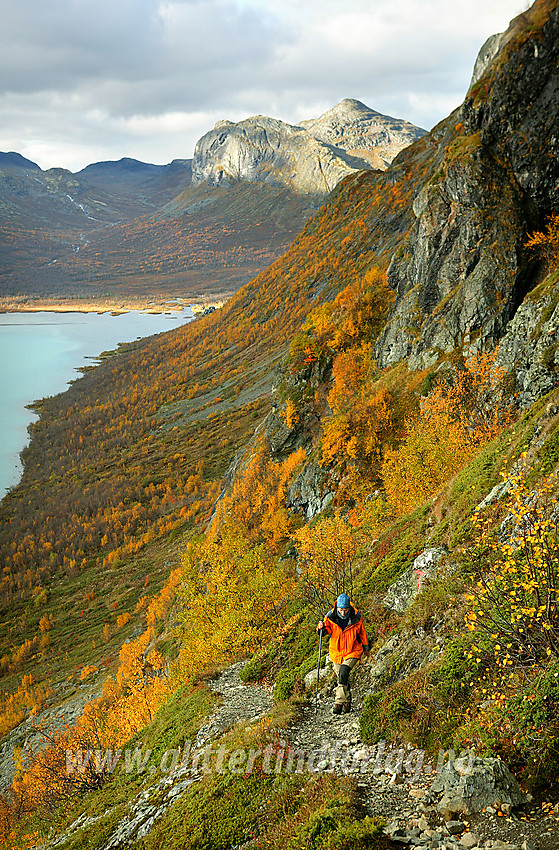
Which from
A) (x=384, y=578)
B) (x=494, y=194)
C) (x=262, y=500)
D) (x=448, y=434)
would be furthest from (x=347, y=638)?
(x=262, y=500)

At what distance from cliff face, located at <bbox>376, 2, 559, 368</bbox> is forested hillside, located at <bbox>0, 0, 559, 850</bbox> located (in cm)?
16

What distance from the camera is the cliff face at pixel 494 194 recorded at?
30031 millimetres

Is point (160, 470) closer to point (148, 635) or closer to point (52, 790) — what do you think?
point (148, 635)

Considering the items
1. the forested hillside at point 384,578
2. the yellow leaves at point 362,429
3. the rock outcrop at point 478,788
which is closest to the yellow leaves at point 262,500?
the forested hillside at point 384,578

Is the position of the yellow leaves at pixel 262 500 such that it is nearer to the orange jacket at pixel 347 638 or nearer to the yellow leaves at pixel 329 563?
the yellow leaves at pixel 329 563

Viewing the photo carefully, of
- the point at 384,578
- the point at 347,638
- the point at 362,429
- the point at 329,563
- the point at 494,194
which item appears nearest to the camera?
the point at 347,638

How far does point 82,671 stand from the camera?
6838 cm

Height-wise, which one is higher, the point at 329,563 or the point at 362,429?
the point at 362,429

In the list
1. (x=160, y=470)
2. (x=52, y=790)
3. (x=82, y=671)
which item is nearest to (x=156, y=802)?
(x=52, y=790)

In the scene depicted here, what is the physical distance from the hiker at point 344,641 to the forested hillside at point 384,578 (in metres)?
0.61

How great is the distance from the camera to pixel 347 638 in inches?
456

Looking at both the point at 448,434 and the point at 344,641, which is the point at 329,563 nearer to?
the point at 344,641

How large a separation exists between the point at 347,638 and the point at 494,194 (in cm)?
3292

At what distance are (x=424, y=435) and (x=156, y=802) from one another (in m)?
18.9
